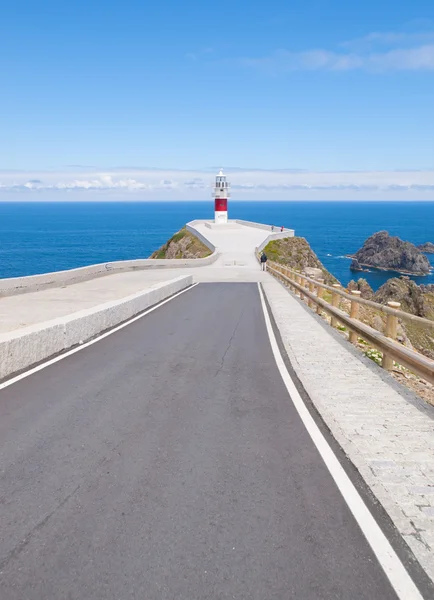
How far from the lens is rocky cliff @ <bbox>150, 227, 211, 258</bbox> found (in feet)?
189

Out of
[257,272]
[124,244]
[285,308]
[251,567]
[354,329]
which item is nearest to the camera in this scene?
[251,567]

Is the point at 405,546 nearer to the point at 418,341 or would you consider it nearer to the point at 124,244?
the point at 418,341

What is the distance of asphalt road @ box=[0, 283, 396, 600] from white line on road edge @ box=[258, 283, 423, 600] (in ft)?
0.23

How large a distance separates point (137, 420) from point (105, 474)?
1516 mm

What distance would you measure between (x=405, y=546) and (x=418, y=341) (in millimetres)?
24589

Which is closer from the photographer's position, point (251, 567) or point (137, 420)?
point (251, 567)

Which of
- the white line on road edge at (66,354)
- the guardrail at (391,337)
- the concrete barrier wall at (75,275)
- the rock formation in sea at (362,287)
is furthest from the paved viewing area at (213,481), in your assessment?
the rock formation in sea at (362,287)

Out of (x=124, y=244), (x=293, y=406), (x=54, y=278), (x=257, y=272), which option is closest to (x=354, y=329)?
(x=293, y=406)

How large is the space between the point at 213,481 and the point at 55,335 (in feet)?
20.7

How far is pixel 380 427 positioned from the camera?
20.4ft

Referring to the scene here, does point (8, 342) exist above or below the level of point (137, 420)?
above

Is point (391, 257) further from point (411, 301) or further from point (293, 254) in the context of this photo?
point (411, 301)

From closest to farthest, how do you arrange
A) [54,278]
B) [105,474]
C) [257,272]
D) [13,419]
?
[105,474]
[13,419]
[54,278]
[257,272]

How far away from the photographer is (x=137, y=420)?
6.46m
